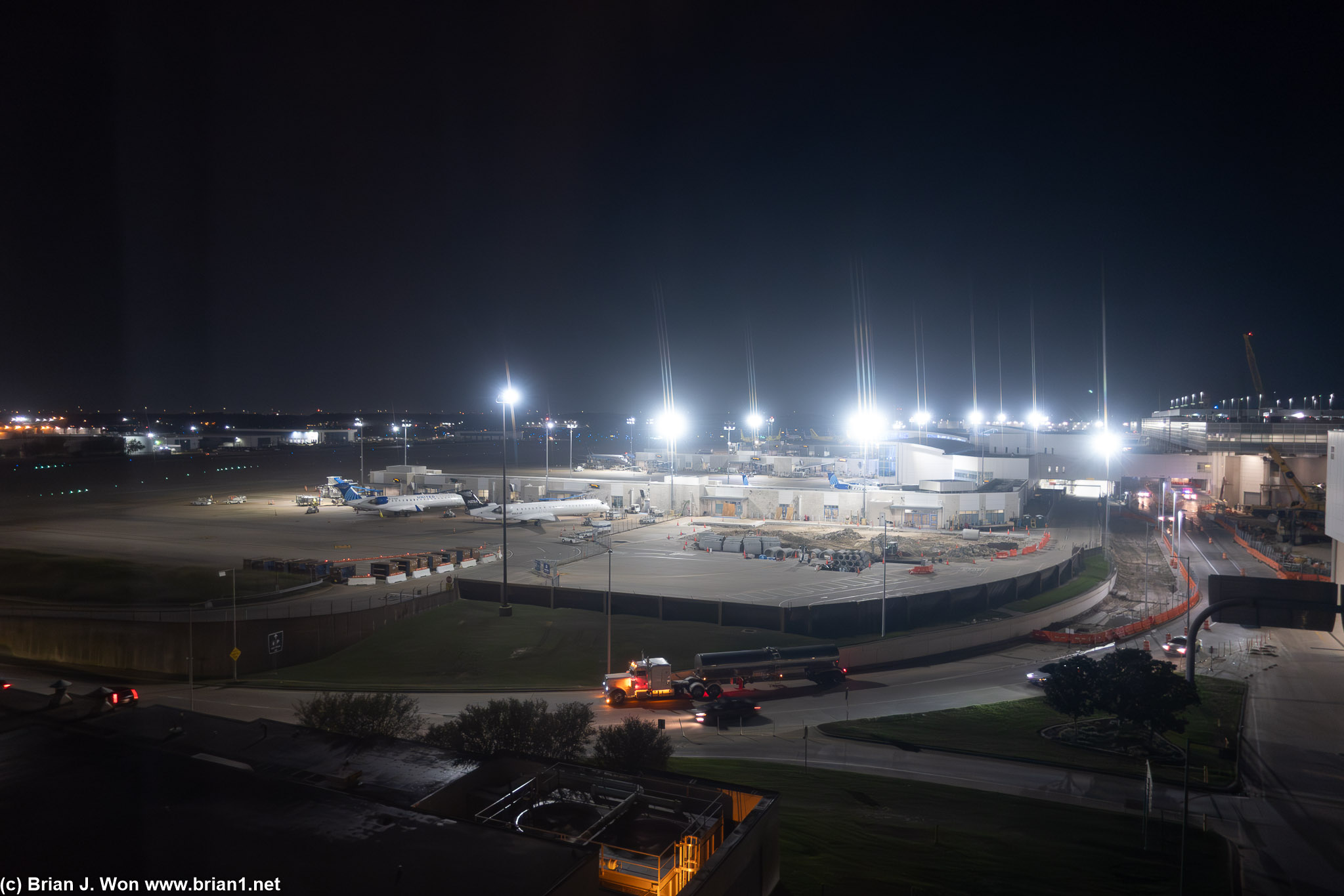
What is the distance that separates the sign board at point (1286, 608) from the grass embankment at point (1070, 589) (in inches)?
1153

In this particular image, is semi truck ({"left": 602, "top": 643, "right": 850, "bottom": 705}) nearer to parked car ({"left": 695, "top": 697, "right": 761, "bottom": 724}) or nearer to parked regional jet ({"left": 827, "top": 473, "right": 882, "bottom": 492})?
parked car ({"left": 695, "top": 697, "right": 761, "bottom": 724})

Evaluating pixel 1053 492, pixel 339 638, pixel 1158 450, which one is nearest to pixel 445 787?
Result: pixel 339 638

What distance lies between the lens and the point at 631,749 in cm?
1677

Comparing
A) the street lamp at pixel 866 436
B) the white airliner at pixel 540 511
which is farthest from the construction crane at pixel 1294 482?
the white airliner at pixel 540 511

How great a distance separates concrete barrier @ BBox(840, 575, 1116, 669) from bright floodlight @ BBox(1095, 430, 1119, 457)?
5158 cm

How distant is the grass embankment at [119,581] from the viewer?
42281 millimetres

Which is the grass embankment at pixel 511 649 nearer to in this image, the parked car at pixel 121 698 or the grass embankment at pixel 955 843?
the grass embankment at pixel 955 843

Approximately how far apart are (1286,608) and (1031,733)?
14.2m

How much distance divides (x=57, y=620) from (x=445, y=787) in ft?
118

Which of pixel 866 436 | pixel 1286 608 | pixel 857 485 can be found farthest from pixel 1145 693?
pixel 866 436

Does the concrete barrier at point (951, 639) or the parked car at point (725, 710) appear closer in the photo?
the parked car at point (725, 710)

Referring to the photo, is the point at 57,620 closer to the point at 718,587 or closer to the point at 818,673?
the point at 718,587

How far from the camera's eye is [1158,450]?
306 ft

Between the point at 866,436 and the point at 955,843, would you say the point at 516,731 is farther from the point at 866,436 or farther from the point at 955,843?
the point at 866,436
